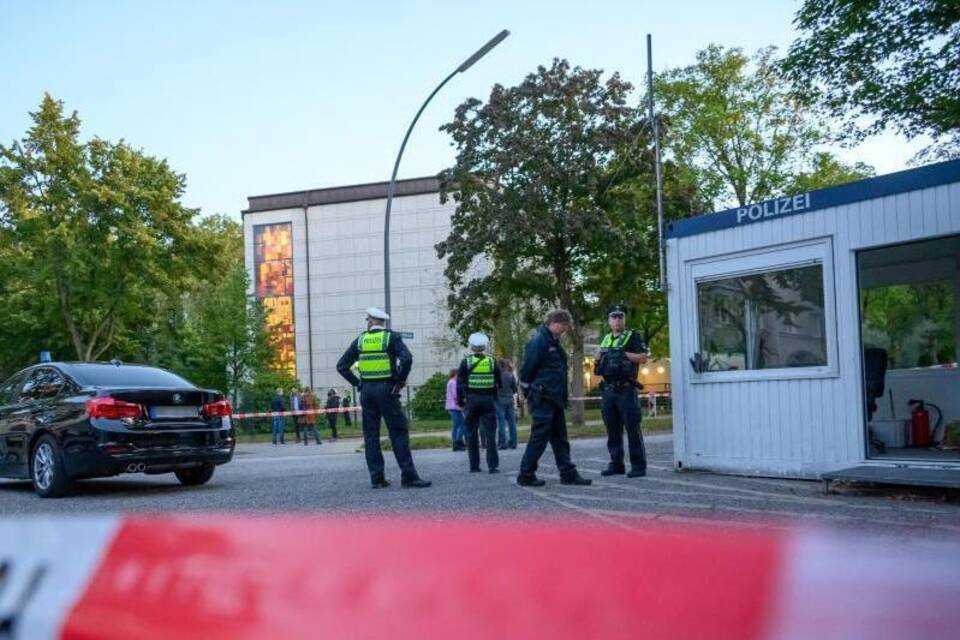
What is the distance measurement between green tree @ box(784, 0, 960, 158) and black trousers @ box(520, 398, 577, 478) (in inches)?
502

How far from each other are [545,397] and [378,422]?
179 centimetres

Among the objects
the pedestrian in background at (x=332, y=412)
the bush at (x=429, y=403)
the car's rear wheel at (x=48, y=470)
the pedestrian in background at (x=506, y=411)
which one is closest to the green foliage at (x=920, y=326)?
the pedestrian in background at (x=506, y=411)

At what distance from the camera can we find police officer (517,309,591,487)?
8.91 m

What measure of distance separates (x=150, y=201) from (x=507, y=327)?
56.3 feet

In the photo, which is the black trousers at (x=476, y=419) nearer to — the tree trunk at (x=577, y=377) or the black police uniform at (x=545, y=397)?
the black police uniform at (x=545, y=397)

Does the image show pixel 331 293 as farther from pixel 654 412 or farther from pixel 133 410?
pixel 133 410

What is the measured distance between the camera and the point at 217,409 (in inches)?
398

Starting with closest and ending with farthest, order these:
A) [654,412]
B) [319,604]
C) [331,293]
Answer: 1. [319,604]
2. [654,412]
3. [331,293]

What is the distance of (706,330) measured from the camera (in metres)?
9.77

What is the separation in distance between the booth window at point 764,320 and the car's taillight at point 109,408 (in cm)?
596

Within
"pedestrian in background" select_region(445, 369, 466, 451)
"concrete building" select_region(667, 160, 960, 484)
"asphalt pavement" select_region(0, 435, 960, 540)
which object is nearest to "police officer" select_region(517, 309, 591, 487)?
"asphalt pavement" select_region(0, 435, 960, 540)

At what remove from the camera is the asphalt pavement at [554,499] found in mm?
6438

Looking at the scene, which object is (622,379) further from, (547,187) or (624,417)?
(547,187)

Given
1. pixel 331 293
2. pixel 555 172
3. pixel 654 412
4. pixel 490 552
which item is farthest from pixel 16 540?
pixel 331 293
